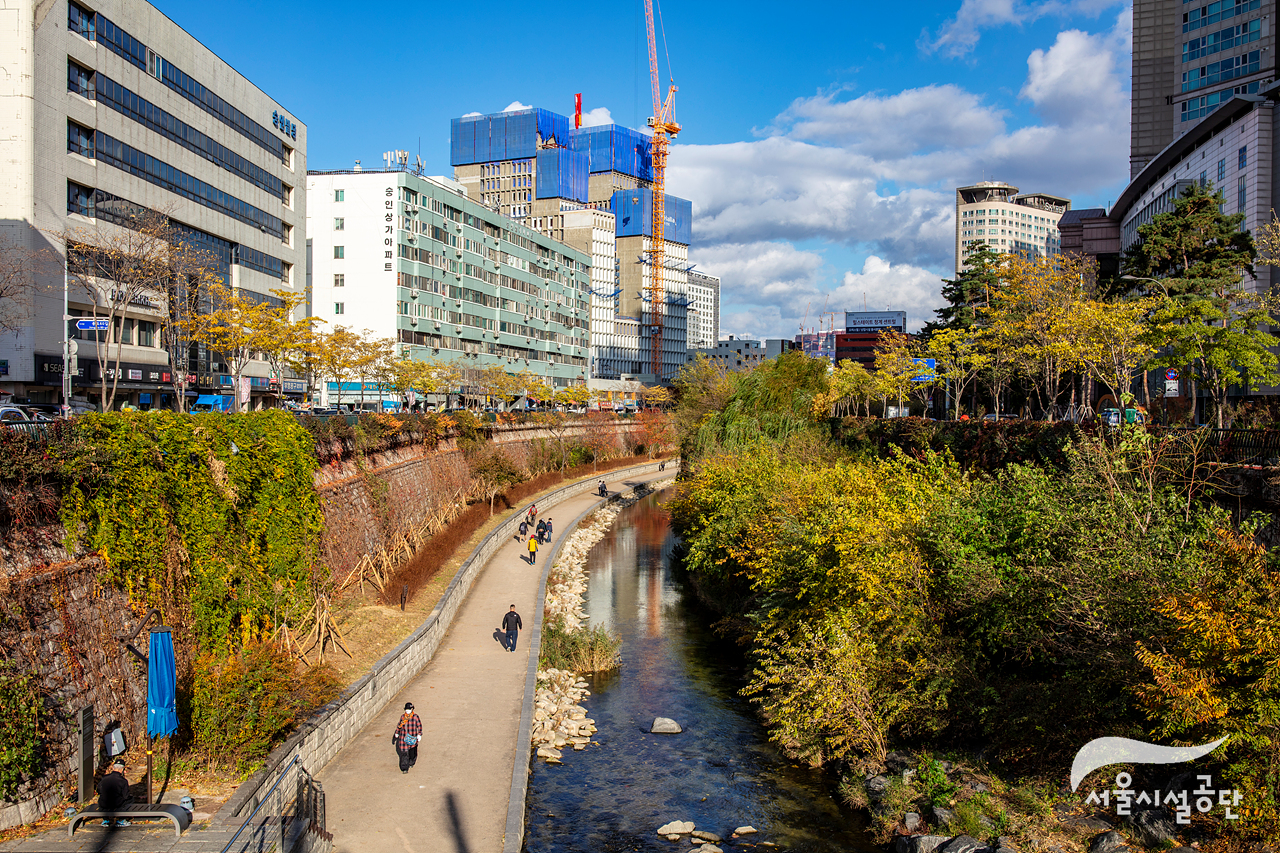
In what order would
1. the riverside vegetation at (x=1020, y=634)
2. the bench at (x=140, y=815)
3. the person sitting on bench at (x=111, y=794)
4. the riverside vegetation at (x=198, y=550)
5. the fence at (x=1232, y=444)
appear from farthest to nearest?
the fence at (x=1232, y=444) → the riverside vegetation at (x=198, y=550) → the riverside vegetation at (x=1020, y=634) → the person sitting on bench at (x=111, y=794) → the bench at (x=140, y=815)

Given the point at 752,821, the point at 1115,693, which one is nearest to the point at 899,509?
the point at 1115,693

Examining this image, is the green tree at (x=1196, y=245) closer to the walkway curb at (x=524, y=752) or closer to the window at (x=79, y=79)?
the walkway curb at (x=524, y=752)

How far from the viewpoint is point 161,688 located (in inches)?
559

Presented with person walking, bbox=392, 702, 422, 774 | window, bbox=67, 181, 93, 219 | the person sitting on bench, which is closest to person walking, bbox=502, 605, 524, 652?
person walking, bbox=392, 702, 422, 774

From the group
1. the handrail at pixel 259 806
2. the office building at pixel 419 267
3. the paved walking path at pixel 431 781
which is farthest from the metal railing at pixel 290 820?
the office building at pixel 419 267

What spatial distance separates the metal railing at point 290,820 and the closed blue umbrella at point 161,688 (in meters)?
2.09

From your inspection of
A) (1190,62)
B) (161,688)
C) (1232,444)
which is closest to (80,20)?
(161,688)

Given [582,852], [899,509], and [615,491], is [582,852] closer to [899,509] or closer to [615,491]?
[899,509]

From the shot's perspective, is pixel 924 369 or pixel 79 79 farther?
pixel 924 369

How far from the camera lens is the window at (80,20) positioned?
137 ft

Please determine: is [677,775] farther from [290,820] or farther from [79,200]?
[79,200]

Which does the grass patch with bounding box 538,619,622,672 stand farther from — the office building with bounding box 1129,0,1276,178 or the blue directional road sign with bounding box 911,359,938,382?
the office building with bounding box 1129,0,1276,178

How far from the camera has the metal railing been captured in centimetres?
1380

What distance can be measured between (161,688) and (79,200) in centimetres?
3825
